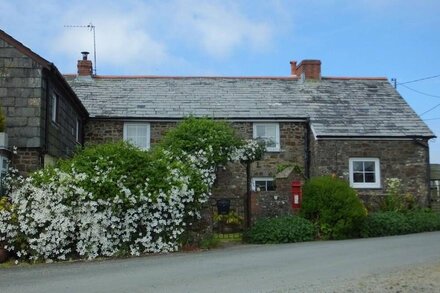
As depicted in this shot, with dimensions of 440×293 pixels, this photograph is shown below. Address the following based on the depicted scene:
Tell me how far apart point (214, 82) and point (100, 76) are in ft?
18.5

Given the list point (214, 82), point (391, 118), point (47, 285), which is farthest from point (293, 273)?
point (214, 82)

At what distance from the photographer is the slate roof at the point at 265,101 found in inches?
960

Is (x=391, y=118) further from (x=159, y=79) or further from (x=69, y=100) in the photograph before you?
(x=69, y=100)

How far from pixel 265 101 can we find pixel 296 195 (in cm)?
861

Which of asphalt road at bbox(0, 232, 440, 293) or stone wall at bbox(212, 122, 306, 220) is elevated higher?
stone wall at bbox(212, 122, 306, 220)

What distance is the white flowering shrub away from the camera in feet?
44.6

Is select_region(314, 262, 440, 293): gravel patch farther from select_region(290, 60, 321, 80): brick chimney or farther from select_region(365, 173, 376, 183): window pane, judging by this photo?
select_region(290, 60, 321, 80): brick chimney

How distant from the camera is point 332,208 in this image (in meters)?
17.7

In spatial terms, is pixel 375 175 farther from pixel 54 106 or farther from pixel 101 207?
pixel 101 207

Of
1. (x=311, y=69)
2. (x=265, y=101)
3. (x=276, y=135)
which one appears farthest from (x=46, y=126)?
(x=311, y=69)

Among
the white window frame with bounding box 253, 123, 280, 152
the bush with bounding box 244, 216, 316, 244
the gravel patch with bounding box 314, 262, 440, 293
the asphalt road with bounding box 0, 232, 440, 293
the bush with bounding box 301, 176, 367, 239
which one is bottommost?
the asphalt road with bounding box 0, 232, 440, 293

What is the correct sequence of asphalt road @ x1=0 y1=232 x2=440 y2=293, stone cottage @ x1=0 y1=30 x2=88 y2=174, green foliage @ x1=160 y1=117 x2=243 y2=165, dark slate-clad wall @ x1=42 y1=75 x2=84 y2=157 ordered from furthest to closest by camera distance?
1. green foliage @ x1=160 y1=117 x2=243 y2=165
2. dark slate-clad wall @ x1=42 y1=75 x2=84 y2=157
3. stone cottage @ x1=0 y1=30 x2=88 y2=174
4. asphalt road @ x1=0 y1=232 x2=440 y2=293

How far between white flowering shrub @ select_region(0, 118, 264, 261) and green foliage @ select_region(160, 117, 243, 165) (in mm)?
3474

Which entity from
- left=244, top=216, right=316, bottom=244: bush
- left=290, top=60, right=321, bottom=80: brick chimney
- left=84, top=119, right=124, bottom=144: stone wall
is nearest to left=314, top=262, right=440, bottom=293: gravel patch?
left=244, top=216, right=316, bottom=244: bush
